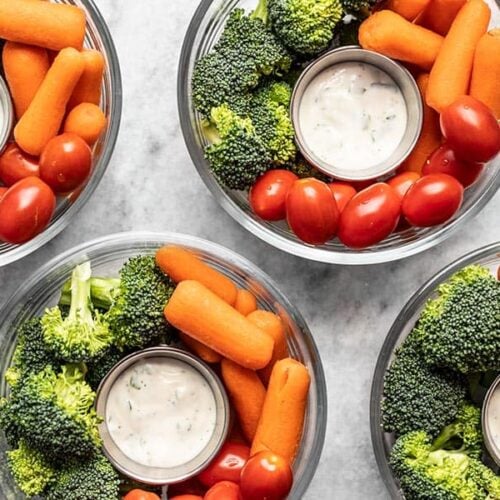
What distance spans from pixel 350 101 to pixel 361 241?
31 centimetres

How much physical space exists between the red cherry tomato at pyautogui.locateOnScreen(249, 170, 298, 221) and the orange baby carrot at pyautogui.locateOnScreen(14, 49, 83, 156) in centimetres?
43

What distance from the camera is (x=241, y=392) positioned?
7.02ft

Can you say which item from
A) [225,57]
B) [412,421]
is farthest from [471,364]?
[225,57]

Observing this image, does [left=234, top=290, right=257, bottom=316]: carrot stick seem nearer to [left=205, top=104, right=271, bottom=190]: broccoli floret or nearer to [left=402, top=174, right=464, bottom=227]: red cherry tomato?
[left=205, top=104, right=271, bottom=190]: broccoli floret

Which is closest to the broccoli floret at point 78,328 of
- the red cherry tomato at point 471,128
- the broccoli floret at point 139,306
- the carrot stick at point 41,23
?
the broccoli floret at point 139,306

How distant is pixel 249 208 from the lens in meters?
2.23

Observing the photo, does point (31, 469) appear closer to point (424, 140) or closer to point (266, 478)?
point (266, 478)

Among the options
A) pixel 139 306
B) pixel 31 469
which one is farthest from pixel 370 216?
pixel 31 469

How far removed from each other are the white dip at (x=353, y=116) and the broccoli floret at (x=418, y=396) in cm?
41

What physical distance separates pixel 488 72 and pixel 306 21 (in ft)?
1.26

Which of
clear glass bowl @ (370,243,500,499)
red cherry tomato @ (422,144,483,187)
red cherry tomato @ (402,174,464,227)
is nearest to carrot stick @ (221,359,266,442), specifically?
clear glass bowl @ (370,243,500,499)

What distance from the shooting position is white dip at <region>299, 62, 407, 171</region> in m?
2.18

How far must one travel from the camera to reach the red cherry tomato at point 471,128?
6.64 ft

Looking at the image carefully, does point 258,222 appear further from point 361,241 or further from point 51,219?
point 51,219
